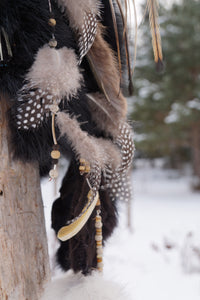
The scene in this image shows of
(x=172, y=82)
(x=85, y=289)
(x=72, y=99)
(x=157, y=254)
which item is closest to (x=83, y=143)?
(x=72, y=99)

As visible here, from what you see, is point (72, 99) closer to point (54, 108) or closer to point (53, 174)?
point (54, 108)

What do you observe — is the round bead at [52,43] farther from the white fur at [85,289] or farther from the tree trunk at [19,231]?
the white fur at [85,289]

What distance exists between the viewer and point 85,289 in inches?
27.5

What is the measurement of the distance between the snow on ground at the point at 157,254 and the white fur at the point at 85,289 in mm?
55

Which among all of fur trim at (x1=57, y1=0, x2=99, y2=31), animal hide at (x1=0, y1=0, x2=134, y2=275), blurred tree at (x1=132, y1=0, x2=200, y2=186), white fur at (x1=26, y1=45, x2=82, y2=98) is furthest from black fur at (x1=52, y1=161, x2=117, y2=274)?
blurred tree at (x1=132, y1=0, x2=200, y2=186)

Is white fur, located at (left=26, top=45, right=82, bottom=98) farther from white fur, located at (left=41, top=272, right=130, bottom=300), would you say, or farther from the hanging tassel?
white fur, located at (left=41, top=272, right=130, bottom=300)

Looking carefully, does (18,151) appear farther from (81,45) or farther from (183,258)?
(183,258)

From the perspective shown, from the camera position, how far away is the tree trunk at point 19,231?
→ 639mm

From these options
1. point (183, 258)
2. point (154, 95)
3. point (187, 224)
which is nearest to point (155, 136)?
point (154, 95)

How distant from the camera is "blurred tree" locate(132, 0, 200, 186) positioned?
6.63 meters

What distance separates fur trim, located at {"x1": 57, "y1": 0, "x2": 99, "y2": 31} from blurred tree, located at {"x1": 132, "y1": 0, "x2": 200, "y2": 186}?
601 cm

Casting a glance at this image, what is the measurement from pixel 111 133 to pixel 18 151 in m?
0.26

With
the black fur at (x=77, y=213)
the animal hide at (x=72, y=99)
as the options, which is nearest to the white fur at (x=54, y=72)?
the animal hide at (x=72, y=99)

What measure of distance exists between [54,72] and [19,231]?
0.36 metres
